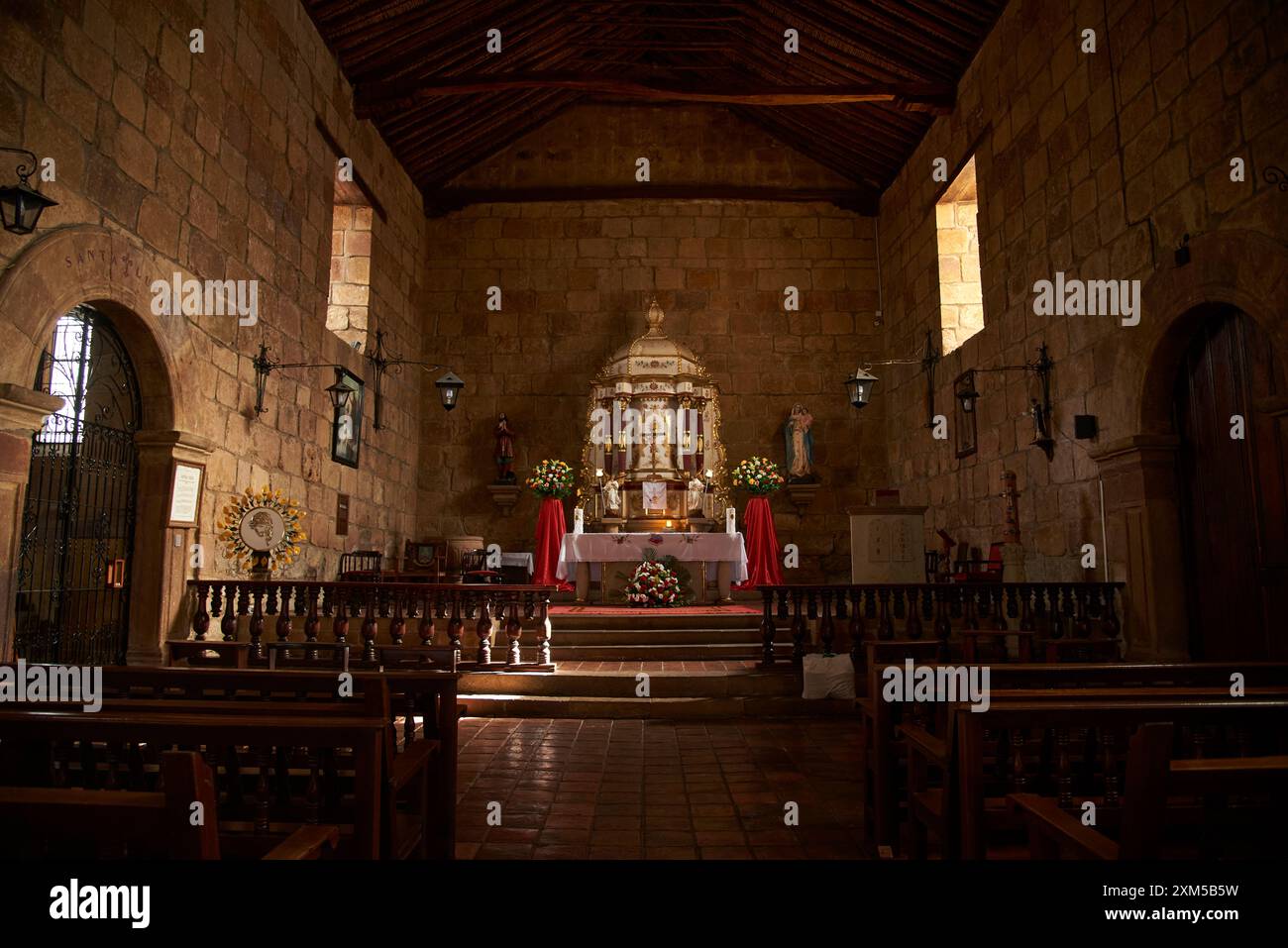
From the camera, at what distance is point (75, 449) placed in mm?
5273

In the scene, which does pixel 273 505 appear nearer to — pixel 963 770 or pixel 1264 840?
pixel 963 770

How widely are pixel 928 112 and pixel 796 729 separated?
7891 millimetres

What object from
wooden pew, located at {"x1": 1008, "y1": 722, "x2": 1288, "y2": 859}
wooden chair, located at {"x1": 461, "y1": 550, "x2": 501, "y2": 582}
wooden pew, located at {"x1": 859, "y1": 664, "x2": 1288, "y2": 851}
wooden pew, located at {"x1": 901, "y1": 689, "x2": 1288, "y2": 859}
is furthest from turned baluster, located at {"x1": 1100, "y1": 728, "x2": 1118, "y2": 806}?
wooden chair, located at {"x1": 461, "y1": 550, "x2": 501, "y2": 582}

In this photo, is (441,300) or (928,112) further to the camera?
(441,300)

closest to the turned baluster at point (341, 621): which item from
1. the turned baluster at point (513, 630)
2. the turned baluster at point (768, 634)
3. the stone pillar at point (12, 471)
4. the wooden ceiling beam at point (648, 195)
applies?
the turned baluster at point (513, 630)

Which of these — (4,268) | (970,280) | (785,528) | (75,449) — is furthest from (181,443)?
(970,280)

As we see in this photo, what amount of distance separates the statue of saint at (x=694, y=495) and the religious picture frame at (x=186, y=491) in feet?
18.7

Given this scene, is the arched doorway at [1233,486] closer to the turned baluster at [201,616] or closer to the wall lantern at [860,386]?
the wall lantern at [860,386]

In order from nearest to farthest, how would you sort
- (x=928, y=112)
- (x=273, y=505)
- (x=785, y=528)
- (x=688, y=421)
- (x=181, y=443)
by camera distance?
(x=181, y=443)
(x=273, y=505)
(x=928, y=112)
(x=688, y=421)
(x=785, y=528)

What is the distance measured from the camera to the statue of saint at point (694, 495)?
33.3 ft

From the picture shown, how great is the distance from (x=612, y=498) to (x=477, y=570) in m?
1.90

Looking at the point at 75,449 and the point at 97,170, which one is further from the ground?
the point at 97,170
